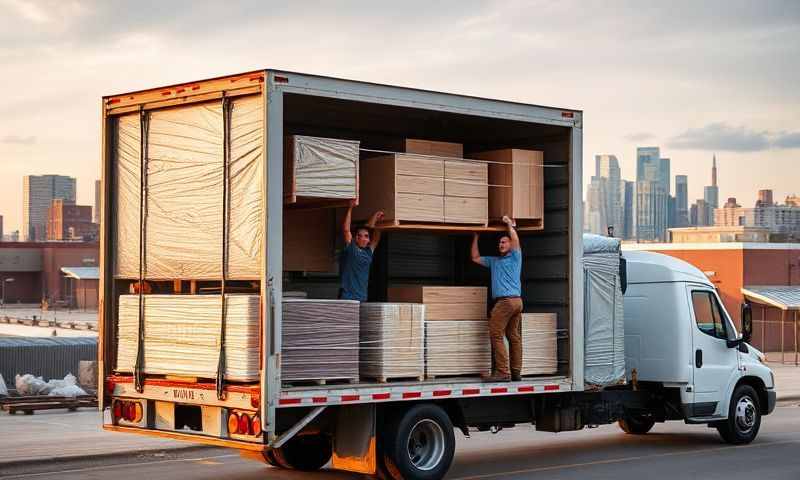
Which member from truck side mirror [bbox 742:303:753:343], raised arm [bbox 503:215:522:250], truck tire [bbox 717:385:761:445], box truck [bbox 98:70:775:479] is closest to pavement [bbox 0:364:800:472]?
box truck [bbox 98:70:775:479]

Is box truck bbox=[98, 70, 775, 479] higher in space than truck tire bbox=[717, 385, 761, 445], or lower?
higher

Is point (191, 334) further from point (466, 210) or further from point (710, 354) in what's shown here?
point (710, 354)

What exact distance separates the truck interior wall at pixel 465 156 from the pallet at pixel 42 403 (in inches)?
339

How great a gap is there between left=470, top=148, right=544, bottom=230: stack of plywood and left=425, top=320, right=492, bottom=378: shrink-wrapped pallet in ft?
4.33

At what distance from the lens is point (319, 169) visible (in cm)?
1148

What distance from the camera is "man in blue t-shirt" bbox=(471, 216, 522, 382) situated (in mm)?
12852

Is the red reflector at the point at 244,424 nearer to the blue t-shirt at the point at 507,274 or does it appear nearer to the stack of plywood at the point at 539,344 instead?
the blue t-shirt at the point at 507,274

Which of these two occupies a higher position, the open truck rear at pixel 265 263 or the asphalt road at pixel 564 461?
the open truck rear at pixel 265 263

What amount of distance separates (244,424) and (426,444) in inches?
88.3

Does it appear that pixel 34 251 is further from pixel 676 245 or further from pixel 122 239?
pixel 122 239

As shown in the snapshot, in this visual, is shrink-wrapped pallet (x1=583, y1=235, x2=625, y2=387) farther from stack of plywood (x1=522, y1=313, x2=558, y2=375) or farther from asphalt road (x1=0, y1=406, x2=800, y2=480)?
asphalt road (x1=0, y1=406, x2=800, y2=480)

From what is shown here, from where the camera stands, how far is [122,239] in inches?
489

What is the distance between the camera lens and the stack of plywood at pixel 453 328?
12508mm

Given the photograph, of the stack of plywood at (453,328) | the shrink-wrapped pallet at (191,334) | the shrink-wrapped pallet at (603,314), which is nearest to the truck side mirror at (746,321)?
the shrink-wrapped pallet at (603,314)
